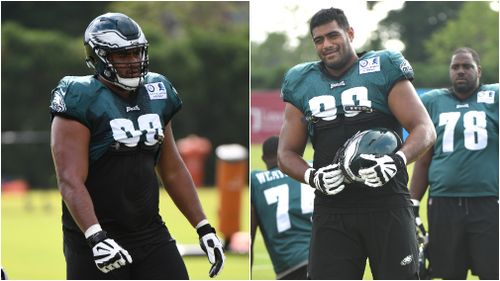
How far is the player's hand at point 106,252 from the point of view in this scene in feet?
13.3

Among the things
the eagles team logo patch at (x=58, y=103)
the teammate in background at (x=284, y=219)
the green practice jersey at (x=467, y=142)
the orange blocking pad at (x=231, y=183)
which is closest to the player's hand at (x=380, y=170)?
the eagles team logo patch at (x=58, y=103)

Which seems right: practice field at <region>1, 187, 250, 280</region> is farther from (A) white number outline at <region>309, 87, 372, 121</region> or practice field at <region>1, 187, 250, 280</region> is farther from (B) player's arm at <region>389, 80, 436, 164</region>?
(B) player's arm at <region>389, 80, 436, 164</region>

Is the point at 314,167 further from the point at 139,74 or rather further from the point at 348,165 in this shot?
the point at 139,74

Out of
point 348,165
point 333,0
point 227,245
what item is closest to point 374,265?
point 348,165

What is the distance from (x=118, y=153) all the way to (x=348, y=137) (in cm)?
109

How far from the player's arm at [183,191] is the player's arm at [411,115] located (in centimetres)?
101

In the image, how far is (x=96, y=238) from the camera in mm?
4074

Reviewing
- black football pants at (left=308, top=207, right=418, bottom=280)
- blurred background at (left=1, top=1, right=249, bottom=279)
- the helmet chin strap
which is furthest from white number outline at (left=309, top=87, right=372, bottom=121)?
blurred background at (left=1, top=1, right=249, bottom=279)

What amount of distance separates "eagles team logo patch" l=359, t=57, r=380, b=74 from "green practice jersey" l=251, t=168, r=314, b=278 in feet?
5.29

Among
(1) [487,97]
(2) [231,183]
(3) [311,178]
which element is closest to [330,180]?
(3) [311,178]

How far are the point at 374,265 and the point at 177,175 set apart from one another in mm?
1029

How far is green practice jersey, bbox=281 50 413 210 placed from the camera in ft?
14.8

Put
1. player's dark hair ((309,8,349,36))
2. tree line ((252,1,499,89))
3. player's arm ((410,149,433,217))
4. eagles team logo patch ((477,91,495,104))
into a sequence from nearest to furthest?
player's dark hair ((309,8,349,36)) → eagles team logo patch ((477,91,495,104)) → player's arm ((410,149,433,217)) → tree line ((252,1,499,89))

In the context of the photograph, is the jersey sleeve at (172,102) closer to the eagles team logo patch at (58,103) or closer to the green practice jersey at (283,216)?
the eagles team logo patch at (58,103)
